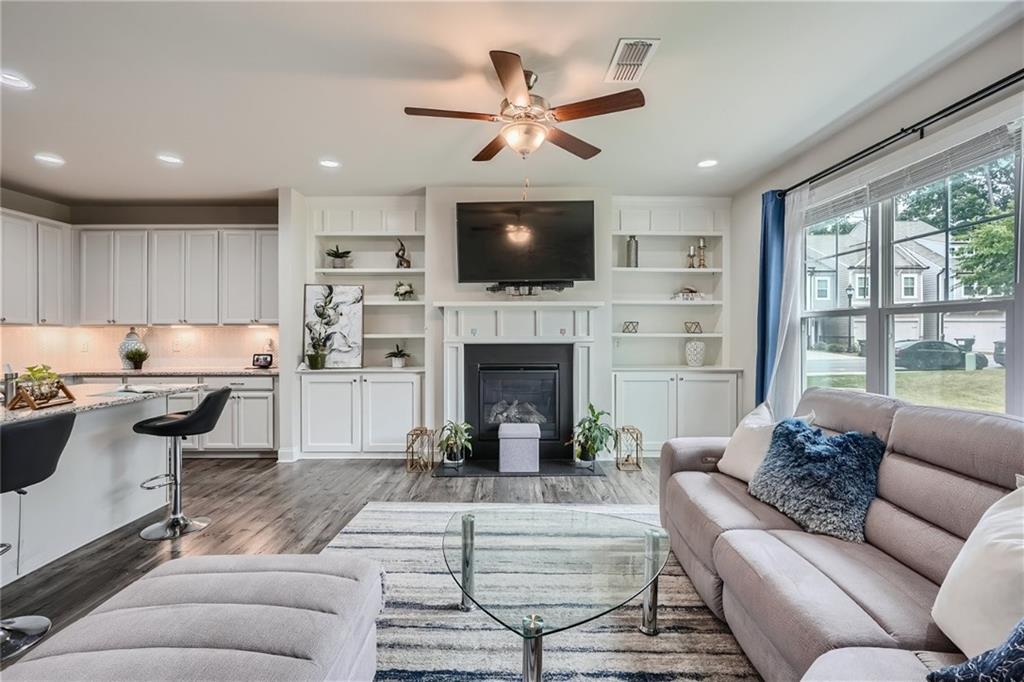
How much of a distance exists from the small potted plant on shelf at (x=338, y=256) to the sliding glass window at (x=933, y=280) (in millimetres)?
4265

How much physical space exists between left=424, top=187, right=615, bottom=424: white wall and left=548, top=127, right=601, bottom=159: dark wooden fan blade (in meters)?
1.75

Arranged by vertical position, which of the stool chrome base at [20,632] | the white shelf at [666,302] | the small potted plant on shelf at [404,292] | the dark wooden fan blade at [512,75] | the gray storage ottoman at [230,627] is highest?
the dark wooden fan blade at [512,75]

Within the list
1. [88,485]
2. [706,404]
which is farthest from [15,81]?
[706,404]

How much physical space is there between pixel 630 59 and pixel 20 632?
374cm

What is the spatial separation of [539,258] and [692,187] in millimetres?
1679

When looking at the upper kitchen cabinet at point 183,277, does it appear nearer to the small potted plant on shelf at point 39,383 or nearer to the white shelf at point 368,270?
the white shelf at point 368,270

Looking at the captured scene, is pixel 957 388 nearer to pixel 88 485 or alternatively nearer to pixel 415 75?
pixel 415 75

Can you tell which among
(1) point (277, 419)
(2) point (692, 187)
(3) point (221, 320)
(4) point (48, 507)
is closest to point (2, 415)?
(4) point (48, 507)

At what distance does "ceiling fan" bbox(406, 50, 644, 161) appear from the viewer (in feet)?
6.48

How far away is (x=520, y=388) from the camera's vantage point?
4379 millimetres

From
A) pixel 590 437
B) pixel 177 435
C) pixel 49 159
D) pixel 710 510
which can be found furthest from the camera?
pixel 590 437

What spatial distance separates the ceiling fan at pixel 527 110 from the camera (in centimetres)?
198

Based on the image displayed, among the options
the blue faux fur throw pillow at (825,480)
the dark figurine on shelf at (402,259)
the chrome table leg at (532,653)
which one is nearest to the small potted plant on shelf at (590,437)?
the blue faux fur throw pillow at (825,480)

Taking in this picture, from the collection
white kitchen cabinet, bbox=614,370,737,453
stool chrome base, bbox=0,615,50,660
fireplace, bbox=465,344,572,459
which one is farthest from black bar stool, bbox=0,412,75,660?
white kitchen cabinet, bbox=614,370,737,453
